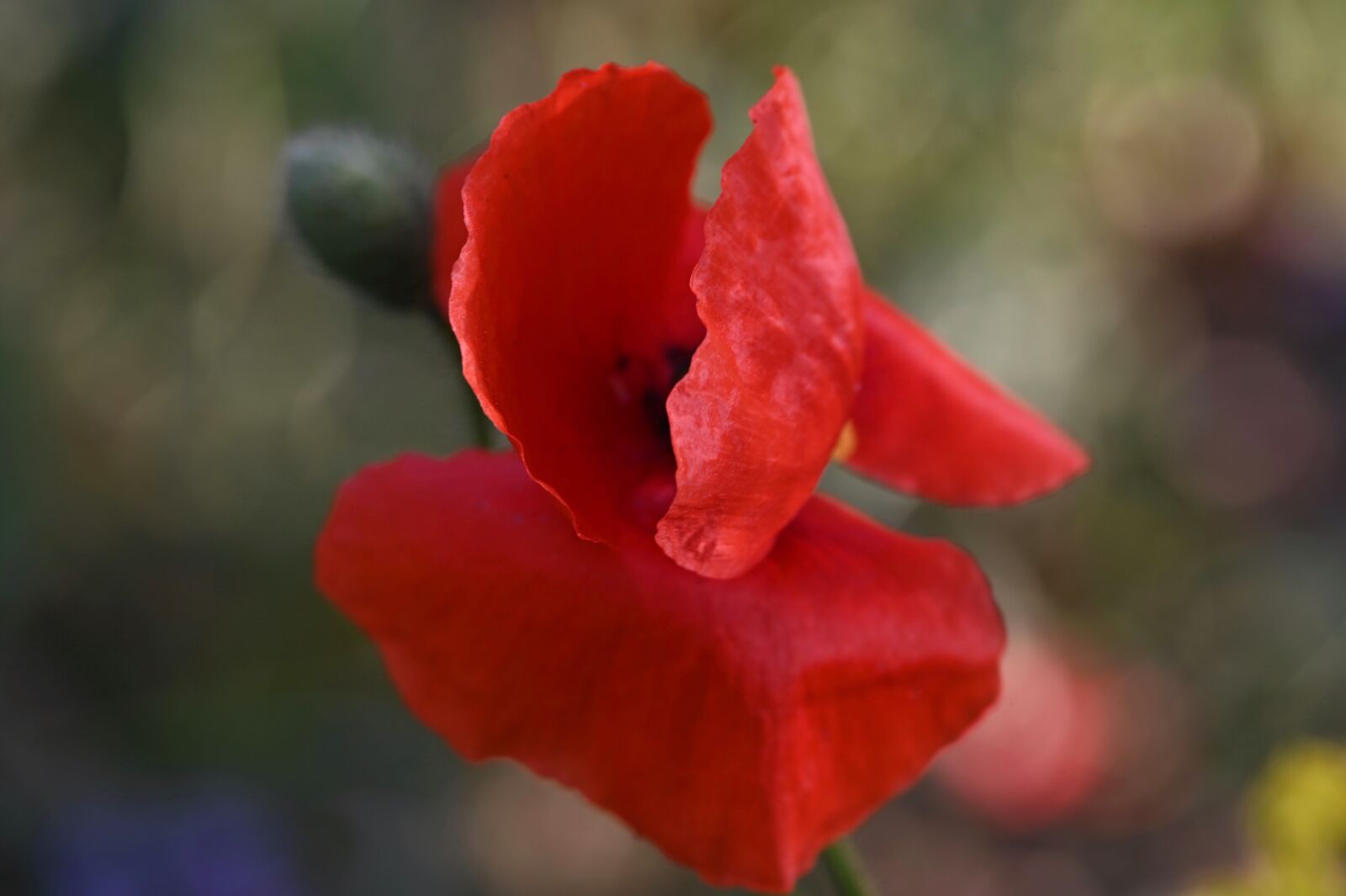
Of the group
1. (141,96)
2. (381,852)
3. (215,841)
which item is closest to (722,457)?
(215,841)

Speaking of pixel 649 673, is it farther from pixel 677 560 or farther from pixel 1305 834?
pixel 1305 834

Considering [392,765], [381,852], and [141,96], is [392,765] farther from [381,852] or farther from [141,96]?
[141,96]

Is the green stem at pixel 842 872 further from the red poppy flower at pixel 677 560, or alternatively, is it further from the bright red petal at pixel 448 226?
the bright red petal at pixel 448 226

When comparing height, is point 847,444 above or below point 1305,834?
above

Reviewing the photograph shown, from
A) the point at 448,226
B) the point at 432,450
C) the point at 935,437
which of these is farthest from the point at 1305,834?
the point at 432,450

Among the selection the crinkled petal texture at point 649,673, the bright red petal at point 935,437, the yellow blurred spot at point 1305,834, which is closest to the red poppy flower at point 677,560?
the crinkled petal texture at point 649,673

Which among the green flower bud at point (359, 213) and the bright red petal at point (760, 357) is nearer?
the bright red petal at point (760, 357)
